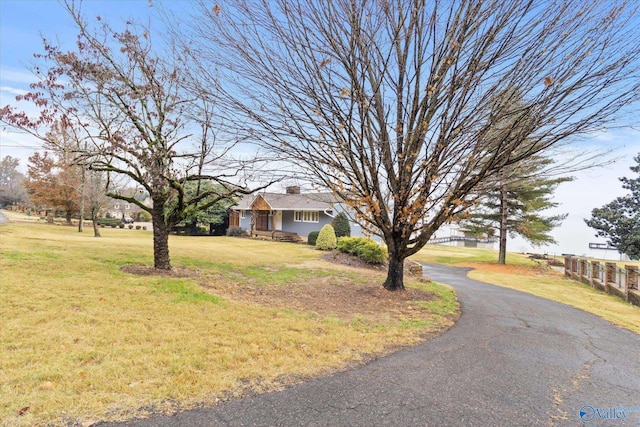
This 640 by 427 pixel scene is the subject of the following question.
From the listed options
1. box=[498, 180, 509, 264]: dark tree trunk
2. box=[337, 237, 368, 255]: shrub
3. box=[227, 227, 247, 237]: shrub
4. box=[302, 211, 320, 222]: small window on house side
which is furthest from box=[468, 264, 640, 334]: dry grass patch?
box=[227, 227, 247, 237]: shrub

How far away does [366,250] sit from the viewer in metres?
16.3

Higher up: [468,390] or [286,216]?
[286,216]

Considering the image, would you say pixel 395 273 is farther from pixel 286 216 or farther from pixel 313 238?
pixel 286 216

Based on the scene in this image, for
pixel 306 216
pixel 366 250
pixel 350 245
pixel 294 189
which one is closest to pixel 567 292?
pixel 366 250

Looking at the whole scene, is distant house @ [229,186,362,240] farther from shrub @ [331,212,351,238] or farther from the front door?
shrub @ [331,212,351,238]

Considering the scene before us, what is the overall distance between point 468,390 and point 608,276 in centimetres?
1394

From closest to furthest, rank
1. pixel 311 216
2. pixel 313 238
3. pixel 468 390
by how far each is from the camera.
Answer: pixel 468 390, pixel 313 238, pixel 311 216

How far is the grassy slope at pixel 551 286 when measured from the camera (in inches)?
336

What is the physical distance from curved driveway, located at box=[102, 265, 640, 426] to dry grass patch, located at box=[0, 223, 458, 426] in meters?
0.31

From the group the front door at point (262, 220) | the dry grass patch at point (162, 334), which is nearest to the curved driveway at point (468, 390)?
the dry grass patch at point (162, 334)

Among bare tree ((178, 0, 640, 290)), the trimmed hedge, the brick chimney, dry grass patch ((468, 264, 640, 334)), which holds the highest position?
bare tree ((178, 0, 640, 290))

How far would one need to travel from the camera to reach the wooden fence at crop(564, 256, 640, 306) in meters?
11.2

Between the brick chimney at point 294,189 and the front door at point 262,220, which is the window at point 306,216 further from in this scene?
the brick chimney at point 294,189

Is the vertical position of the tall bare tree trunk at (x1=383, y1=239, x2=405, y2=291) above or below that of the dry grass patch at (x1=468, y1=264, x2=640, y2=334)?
above
